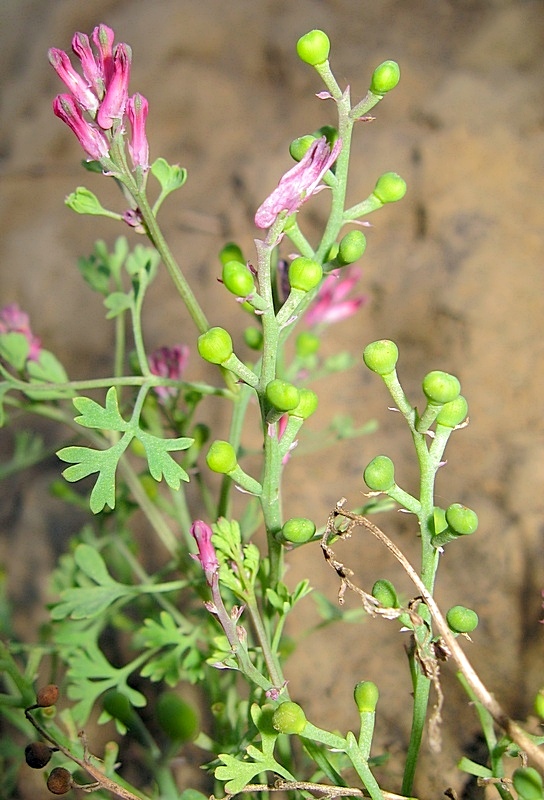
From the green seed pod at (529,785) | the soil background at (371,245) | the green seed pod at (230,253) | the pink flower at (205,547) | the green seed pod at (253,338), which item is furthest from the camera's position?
the soil background at (371,245)

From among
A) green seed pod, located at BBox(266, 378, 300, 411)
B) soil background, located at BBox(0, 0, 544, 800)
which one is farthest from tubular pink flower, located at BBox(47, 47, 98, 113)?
soil background, located at BBox(0, 0, 544, 800)

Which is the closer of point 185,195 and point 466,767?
point 466,767

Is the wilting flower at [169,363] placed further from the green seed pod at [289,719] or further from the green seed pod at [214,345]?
the green seed pod at [289,719]

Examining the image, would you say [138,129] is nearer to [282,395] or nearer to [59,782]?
[282,395]

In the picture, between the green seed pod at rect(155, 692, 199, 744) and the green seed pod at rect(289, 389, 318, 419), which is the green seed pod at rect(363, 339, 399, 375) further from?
the green seed pod at rect(155, 692, 199, 744)

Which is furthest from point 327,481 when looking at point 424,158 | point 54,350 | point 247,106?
point 247,106

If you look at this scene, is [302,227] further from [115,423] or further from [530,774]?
[530,774]

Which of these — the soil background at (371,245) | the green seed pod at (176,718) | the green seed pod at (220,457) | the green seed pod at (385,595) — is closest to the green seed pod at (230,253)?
the green seed pod at (220,457)
